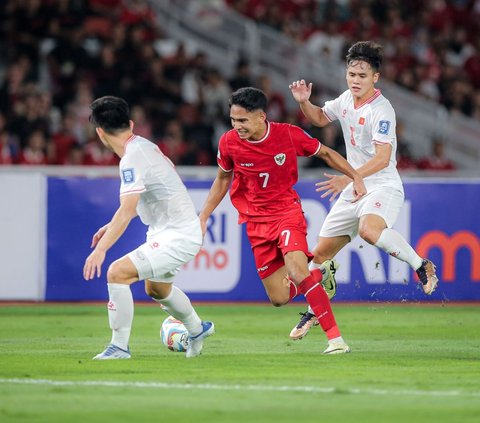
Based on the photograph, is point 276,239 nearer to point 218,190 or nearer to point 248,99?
point 218,190

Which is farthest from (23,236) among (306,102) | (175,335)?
(175,335)

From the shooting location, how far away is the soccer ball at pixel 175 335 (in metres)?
9.79

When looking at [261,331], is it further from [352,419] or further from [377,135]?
[352,419]

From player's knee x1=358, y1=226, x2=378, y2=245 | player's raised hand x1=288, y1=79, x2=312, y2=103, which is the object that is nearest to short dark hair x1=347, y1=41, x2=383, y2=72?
player's raised hand x1=288, y1=79, x2=312, y2=103

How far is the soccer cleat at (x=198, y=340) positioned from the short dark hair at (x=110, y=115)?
1.76m

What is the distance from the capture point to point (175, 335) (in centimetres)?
982

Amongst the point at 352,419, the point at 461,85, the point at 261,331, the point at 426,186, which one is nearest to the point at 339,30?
the point at 461,85

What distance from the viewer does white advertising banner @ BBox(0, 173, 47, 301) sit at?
14.5 m

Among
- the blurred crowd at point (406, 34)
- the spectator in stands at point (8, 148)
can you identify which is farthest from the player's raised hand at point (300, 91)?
the blurred crowd at point (406, 34)

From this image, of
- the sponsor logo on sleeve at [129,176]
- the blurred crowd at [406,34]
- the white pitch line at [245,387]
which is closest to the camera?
the white pitch line at [245,387]

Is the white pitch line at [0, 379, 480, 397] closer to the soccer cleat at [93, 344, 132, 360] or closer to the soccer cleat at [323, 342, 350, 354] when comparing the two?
the soccer cleat at [93, 344, 132, 360]

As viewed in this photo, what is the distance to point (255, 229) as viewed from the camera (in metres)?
10.5

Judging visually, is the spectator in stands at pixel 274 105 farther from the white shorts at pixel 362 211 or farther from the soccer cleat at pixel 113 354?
the soccer cleat at pixel 113 354

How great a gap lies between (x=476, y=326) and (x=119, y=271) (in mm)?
5083
